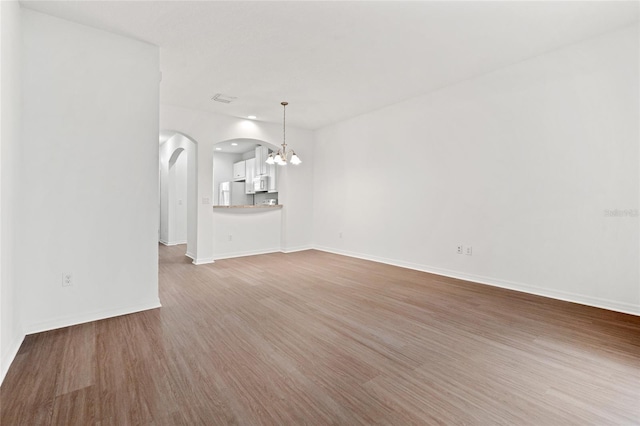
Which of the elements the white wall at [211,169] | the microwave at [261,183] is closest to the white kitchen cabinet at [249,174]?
the microwave at [261,183]

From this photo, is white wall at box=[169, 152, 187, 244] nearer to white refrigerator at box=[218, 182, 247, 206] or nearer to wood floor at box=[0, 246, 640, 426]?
white refrigerator at box=[218, 182, 247, 206]

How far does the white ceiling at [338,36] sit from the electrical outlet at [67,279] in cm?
225

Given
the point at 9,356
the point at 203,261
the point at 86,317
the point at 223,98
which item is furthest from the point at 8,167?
the point at 203,261

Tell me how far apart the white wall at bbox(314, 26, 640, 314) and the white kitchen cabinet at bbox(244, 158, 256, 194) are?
4.24 meters

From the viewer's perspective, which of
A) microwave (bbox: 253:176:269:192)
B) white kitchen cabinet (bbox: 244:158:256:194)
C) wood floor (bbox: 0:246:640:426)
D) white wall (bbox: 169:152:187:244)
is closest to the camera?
wood floor (bbox: 0:246:640:426)

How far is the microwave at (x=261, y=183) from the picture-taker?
783 cm

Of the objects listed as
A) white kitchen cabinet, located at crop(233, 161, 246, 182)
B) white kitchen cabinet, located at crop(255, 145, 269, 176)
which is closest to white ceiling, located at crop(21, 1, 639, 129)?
white kitchen cabinet, located at crop(255, 145, 269, 176)

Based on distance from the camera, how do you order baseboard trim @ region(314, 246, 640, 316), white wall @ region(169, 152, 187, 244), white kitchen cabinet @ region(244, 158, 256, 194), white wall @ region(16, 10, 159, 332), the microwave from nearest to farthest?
white wall @ region(16, 10, 159, 332)
baseboard trim @ region(314, 246, 640, 316)
the microwave
white wall @ region(169, 152, 187, 244)
white kitchen cabinet @ region(244, 158, 256, 194)

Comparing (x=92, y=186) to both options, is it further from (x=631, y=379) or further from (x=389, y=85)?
(x=631, y=379)

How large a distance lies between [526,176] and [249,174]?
6.99m

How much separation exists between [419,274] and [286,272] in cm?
199

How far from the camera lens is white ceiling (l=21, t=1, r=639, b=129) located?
8.38 feet

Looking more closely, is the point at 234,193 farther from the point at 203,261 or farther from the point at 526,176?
the point at 526,176

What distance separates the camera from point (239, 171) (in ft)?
31.1
